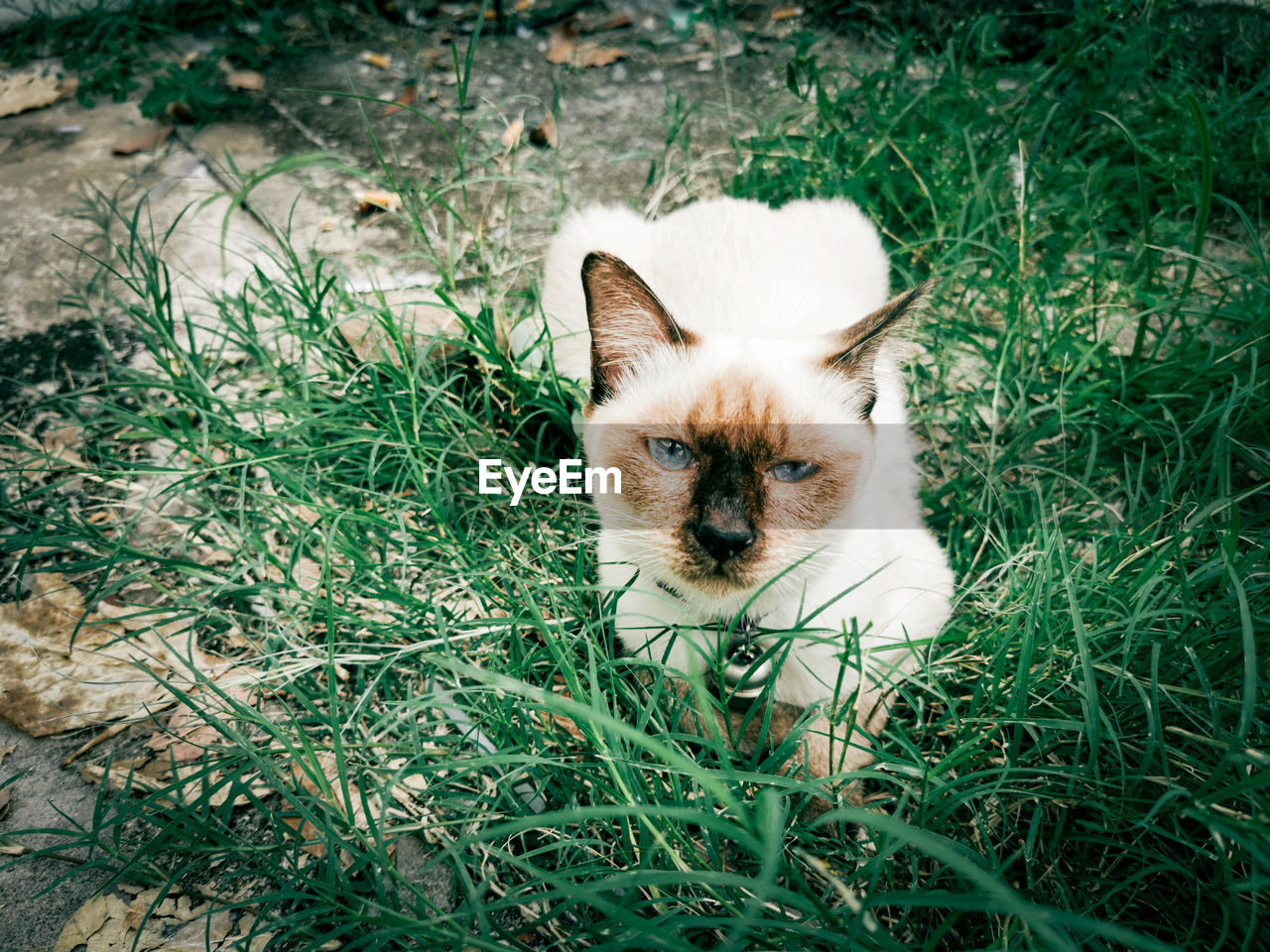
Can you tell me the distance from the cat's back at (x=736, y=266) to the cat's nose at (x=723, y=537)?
2.07 feet

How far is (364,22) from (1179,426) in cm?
398

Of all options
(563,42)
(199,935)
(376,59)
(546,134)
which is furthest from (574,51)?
(199,935)

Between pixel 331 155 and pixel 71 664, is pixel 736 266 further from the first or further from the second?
pixel 71 664

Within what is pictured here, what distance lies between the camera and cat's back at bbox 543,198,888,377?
5.95 feet

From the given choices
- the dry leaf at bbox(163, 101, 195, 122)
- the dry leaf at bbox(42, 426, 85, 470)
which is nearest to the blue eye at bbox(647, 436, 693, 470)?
the dry leaf at bbox(42, 426, 85, 470)

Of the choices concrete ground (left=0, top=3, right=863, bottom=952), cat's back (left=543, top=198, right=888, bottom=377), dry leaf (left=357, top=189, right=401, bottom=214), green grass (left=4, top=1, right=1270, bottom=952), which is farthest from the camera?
dry leaf (left=357, top=189, right=401, bottom=214)

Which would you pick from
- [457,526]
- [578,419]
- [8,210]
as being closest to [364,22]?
[8,210]

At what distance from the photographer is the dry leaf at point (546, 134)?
3.00 m

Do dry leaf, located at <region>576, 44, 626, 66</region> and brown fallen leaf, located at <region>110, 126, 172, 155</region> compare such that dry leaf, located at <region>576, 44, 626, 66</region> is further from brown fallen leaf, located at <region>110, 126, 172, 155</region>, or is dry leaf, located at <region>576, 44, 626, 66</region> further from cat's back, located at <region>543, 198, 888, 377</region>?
brown fallen leaf, located at <region>110, 126, 172, 155</region>

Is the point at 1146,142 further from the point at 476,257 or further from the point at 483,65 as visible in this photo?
the point at 483,65

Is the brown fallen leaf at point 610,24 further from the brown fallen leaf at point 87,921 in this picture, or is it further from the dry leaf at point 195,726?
the brown fallen leaf at point 87,921

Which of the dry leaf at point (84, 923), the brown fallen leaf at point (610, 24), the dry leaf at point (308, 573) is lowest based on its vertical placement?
the dry leaf at point (84, 923)

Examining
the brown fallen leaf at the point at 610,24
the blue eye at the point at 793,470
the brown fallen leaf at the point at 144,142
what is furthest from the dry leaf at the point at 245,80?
the blue eye at the point at 793,470

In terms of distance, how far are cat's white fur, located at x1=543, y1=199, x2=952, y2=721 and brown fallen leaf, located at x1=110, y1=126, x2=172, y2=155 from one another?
6.63ft
